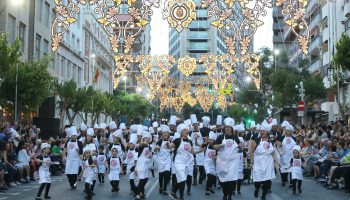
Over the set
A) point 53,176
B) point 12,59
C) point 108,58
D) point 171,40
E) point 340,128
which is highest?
point 171,40

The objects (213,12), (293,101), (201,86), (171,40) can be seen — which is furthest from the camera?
(171,40)

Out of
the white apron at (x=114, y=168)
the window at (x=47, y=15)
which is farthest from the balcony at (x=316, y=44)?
the white apron at (x=114, y=168)

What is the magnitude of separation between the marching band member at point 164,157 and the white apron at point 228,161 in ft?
8.16

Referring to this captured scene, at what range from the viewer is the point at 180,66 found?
3256 cm

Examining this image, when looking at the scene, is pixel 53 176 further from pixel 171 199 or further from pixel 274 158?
pixel 274 158

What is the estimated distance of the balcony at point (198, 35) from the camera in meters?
126

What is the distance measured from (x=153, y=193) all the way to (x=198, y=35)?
110983mm

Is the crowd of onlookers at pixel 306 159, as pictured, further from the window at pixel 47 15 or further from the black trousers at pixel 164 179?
the window at pixel 47 15

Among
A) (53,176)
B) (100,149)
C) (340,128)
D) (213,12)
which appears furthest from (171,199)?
(340,128)

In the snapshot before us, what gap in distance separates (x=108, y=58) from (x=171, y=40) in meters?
63.3

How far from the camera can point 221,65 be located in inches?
1340

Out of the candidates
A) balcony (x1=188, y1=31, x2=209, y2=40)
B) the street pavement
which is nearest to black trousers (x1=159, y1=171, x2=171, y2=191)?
the street pavement

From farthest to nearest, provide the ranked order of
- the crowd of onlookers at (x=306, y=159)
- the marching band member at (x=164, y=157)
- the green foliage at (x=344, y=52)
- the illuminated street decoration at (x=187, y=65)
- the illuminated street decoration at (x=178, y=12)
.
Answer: the illuminated street decoration at (x=187, y=65) → the green foliage at (x=344, y=52) → the illuminated street decoration at (x=178, y=12) → the crowd of onlookers at (x=306, y=159) → the marching band member at (x=164, y=157)

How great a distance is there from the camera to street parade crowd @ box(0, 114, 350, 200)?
14.0 m
